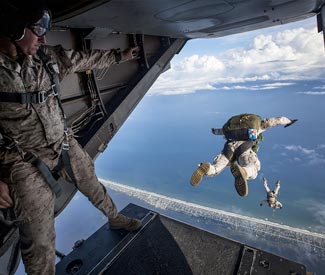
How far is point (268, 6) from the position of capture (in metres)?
2.67

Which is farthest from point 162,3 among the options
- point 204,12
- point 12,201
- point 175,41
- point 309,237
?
point 309,237

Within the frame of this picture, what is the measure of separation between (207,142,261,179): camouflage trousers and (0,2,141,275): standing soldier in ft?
7.62

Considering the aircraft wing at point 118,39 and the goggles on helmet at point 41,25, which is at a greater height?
the goggles on helmet at point 41,25

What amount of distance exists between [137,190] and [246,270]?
255 feet

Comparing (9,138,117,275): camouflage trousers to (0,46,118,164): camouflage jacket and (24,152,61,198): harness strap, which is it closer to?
(24,152,61,198): harness strap

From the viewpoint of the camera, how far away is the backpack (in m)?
3.69

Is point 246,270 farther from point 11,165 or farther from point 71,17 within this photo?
point 71,17

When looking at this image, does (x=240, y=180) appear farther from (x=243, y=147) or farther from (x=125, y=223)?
(x=125, y=223)

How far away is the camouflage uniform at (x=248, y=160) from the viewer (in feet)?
12.0

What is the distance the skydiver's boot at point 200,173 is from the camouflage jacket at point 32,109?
205 cm

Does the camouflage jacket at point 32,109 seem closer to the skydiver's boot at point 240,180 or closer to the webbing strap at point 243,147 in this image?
the skydiver's boot at point 240,180

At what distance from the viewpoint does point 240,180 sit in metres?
3.50

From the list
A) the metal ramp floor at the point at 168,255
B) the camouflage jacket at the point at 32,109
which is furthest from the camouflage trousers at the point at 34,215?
the metal ramp floor at the point at 168,255

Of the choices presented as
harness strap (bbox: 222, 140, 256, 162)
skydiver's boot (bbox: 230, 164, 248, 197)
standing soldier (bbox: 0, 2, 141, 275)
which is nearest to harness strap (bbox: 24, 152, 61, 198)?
standing soldier (bbox: 0, 2, 141, 275)
